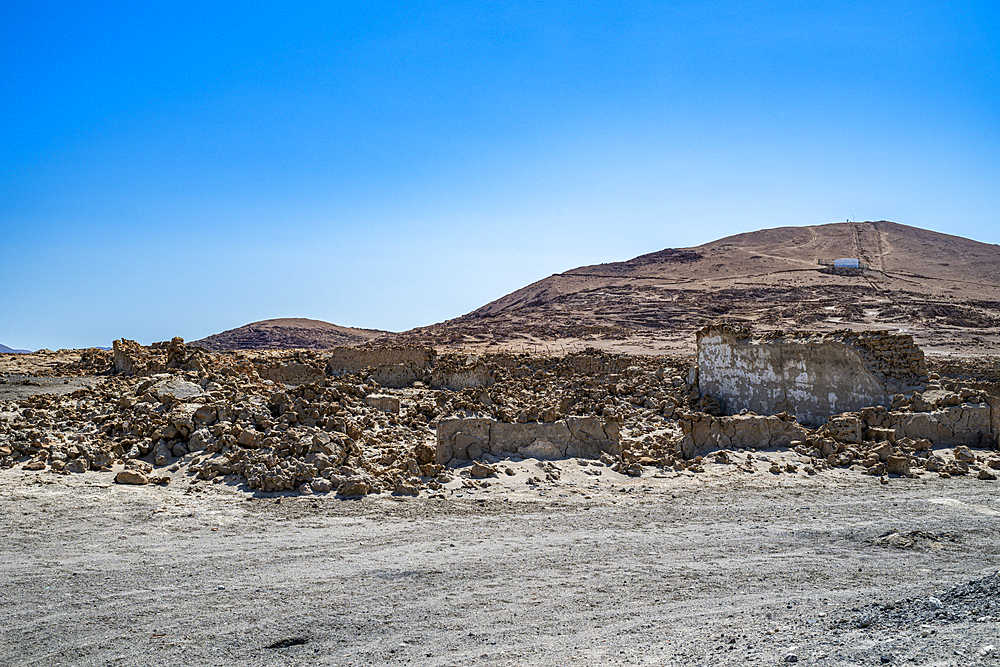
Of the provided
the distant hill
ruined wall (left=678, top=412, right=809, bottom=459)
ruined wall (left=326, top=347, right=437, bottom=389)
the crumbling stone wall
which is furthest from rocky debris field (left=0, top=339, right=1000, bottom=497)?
the distant hill

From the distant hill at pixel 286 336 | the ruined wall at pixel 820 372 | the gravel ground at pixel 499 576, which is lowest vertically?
the gravel ground at pixel 499 576

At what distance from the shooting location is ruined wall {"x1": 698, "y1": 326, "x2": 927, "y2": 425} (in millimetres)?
11547

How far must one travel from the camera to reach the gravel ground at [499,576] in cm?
396

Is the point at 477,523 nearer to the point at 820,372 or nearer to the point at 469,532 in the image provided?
the point at 469,532

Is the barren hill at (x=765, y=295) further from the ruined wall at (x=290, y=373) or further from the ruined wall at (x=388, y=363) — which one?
the ruined wall at (x=290, y=373)

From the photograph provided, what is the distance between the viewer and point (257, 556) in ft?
18.7

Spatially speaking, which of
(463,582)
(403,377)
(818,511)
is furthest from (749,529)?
(403,377)

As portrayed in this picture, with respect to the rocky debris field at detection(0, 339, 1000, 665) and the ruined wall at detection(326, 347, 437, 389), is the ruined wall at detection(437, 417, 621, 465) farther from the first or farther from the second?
the ruined wall at detection(326, 347, 437, 389)

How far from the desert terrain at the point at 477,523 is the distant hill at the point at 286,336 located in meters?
27.9

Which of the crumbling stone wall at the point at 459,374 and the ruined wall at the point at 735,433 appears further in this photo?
the crumbling stone wall at the point at 459,374

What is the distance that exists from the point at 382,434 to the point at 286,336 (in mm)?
36794

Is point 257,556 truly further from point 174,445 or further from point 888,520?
point 888,520

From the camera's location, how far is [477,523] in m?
6.68

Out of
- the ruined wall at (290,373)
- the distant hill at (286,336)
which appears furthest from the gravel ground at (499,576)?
the distant hill at (286,336)
